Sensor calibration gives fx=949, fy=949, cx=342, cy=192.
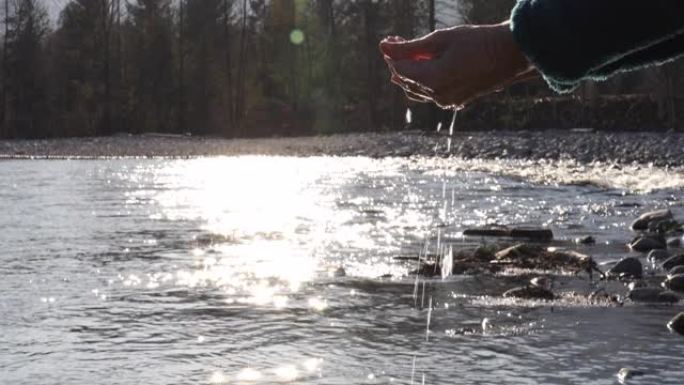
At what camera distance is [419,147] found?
32594 mm

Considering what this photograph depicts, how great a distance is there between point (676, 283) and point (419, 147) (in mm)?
26089

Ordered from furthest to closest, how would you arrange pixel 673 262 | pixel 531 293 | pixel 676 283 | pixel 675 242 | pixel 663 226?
pixel 663 226
pixel 675 242
pixel 673 262
pixel 676 283
pixel 531 293

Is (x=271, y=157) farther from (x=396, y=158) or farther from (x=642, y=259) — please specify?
(x=642, y=259)

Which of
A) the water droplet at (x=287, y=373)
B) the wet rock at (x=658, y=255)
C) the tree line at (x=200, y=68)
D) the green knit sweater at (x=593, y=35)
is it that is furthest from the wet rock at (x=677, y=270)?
the tree line at (x=200, y=68)

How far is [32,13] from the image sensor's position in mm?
52125

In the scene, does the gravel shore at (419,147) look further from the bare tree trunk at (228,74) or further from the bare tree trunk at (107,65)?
the bare tree trunk at (228,74)

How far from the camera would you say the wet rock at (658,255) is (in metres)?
8.11

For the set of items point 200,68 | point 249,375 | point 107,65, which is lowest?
point 249,375

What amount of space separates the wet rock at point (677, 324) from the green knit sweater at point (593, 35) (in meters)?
3.54

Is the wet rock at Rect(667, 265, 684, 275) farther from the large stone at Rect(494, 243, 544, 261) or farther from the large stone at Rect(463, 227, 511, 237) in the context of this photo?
the large stone at Rect(463, 227, 511, 237)

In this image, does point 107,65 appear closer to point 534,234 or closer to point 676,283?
point 534,234

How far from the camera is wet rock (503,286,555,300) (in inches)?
250

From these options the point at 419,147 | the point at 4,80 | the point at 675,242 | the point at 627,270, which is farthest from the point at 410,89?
the point at 4,80

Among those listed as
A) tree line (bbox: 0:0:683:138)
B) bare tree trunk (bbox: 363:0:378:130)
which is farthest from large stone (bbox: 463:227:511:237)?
tree line (bbox: 0:0:683:138)
